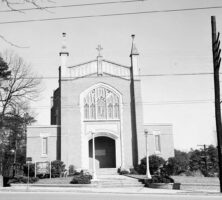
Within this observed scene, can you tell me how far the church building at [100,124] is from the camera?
119ft

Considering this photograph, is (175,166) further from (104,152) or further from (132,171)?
(104,152)

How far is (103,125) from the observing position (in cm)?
3719

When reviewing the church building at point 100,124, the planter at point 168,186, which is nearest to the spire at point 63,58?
the church building at point 100,124

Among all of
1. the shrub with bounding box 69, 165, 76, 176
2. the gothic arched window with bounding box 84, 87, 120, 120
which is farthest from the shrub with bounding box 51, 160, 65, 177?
the gothic arched window with bounding box 84, 87, 120, 120

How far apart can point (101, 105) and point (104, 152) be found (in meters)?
5.28

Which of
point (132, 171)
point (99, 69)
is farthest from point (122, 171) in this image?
point (99, 69)

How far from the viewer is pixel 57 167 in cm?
3356

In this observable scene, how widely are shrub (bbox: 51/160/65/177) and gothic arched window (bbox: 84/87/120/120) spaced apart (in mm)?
6004

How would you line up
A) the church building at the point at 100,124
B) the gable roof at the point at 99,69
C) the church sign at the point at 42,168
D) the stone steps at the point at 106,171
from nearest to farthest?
the church sign at the point at 42,168, the stone steps at the point at 106,171, the church building at the point at 100,124, the gable roof at the point at 99,69

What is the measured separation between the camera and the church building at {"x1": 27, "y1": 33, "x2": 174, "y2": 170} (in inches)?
1432

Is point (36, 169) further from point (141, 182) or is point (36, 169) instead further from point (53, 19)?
point (53, 19)

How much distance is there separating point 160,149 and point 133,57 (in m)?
10.6

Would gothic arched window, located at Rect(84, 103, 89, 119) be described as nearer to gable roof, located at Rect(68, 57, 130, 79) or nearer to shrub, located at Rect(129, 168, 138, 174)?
gable roof, located at Rect(68, 57, 130, 79)

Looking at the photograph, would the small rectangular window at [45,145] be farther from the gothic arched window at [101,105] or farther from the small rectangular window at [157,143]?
the small rectangular window at [157,143]
